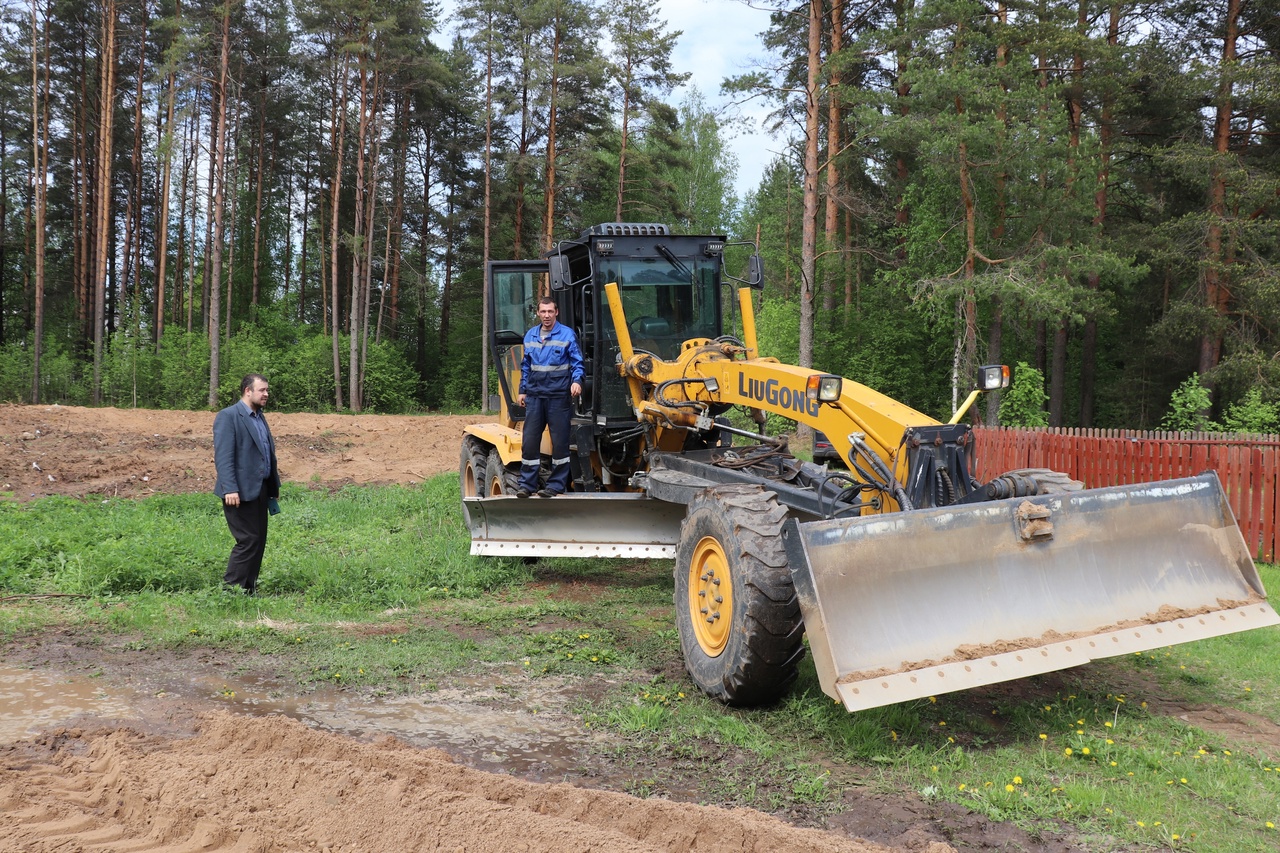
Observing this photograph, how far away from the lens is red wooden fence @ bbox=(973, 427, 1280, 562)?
9.24 metres

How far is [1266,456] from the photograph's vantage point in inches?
364

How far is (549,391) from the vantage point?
7531mm

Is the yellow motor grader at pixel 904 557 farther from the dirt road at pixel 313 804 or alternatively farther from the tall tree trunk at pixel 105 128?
the tall tree trunk at pixel 105 128

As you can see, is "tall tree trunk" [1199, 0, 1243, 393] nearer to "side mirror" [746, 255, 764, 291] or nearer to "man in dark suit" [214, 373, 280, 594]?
"side mirror" [746, 255, 764, 291]

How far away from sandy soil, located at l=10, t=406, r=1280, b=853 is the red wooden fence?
545 centimetres

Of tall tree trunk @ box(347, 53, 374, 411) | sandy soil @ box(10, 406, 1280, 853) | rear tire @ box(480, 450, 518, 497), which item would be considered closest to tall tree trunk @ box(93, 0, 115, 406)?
tall tree trunk @ box(347, 53, 374, 411)

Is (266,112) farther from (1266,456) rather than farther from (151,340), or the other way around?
(1266,456)

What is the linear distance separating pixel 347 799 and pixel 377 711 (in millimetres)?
1314

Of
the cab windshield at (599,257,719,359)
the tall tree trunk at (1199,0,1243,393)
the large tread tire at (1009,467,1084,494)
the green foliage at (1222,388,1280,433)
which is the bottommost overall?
the large tread tire at (1009,467,1084,494)

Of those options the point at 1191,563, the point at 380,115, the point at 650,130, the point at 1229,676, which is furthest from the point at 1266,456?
the point at 380,115

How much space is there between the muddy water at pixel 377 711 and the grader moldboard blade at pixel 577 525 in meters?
2.18

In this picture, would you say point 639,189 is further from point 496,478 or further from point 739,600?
point 739,600

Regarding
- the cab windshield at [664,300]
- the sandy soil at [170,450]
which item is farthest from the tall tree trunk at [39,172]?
the cab windshield at [664,300]

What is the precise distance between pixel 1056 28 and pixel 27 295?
38544mm
